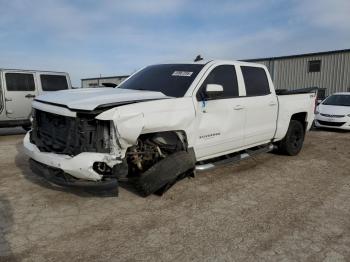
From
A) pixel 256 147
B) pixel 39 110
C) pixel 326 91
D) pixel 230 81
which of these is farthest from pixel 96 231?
pixel 326 91

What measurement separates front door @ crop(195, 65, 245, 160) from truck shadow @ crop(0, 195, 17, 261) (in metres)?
2.47

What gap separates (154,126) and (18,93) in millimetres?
7673

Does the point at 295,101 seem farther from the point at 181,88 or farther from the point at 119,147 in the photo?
the point at 119,147

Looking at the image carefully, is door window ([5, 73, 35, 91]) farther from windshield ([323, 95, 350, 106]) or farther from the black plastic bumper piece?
windshield ([323, 95, 350, 106])

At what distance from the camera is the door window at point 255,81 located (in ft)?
19.2

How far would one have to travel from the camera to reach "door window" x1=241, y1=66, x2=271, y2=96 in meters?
A: 5.85

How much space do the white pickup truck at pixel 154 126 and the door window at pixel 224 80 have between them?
0.05 feet

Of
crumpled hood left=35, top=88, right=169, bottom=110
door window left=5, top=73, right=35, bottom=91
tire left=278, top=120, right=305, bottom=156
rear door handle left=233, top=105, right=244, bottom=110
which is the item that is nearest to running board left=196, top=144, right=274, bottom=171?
tire left=278, top=120, right=305, bottom=156

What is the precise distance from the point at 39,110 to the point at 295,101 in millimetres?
4901

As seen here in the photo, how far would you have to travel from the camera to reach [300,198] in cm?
472

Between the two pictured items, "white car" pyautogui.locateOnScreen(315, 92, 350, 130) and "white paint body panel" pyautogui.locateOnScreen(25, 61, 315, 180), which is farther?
"white car" pyautogui.locateOnScreen(315, 92, 350, 130)

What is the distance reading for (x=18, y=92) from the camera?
10266mm

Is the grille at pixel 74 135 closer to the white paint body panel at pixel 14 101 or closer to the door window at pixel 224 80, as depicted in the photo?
the door window at pixel 224 80

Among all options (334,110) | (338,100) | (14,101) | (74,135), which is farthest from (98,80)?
(74,135)
